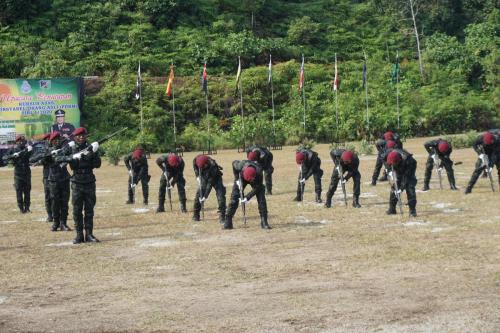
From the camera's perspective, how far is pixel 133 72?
59.2 m

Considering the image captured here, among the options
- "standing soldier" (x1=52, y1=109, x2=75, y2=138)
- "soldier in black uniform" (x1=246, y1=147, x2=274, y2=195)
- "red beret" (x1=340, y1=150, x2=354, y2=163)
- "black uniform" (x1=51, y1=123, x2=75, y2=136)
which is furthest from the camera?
"standing soldier" (x1=52, y1=109, x2=75, y2=138)

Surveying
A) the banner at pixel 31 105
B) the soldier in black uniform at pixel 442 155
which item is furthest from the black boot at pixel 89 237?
the banner at pixel 31 105

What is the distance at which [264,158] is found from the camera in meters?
24.1

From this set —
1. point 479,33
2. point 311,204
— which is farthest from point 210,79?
Result: point 311,204

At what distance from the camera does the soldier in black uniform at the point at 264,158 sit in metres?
21.6

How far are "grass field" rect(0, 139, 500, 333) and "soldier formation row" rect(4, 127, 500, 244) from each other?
1.68 ft

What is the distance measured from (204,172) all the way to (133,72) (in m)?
40.6

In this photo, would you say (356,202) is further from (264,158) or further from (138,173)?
(138,173)

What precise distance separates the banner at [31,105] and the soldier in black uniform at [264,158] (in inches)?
1049

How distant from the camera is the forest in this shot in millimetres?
54094

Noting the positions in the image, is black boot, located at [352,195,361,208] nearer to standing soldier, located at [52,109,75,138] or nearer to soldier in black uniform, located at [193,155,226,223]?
soldier in black uniform, located at [193,155,226,223]

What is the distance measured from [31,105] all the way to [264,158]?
28.7 meters

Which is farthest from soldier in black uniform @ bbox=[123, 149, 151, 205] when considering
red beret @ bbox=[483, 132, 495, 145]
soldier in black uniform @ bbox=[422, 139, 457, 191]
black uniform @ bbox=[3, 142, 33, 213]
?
red beret @ bbox=[483, 132, 495, 145]

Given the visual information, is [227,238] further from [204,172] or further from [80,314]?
[80,314]
